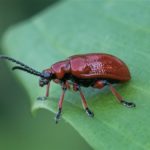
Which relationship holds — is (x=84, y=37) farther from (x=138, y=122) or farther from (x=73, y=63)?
(x=138, y=122)

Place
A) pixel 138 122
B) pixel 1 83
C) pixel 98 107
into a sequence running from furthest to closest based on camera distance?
1. pixel 1 83
2. pixel 98 107
3. pixel 138 122

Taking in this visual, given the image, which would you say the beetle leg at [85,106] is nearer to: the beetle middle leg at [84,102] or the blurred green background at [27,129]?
the beetle middle leg at [84,102]

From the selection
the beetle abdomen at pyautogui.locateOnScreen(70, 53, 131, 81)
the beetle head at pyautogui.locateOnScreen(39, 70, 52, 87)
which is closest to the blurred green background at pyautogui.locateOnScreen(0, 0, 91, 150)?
the beetle head at pyautogui.locateOnScreen(39, 70, 52, 87)

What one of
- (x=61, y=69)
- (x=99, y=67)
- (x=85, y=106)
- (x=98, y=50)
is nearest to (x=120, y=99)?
(x=85, y=106)

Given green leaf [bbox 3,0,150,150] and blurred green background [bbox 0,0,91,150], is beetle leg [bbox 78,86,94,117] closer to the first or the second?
green leaf [bbox 3,0,150,150]

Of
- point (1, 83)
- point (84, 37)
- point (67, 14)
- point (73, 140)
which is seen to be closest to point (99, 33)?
point (84, 37)

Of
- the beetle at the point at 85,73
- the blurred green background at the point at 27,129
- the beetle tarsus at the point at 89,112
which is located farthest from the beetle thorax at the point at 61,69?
the blurred green background at the point at 27,129

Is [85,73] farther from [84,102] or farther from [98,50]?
[98,50]
